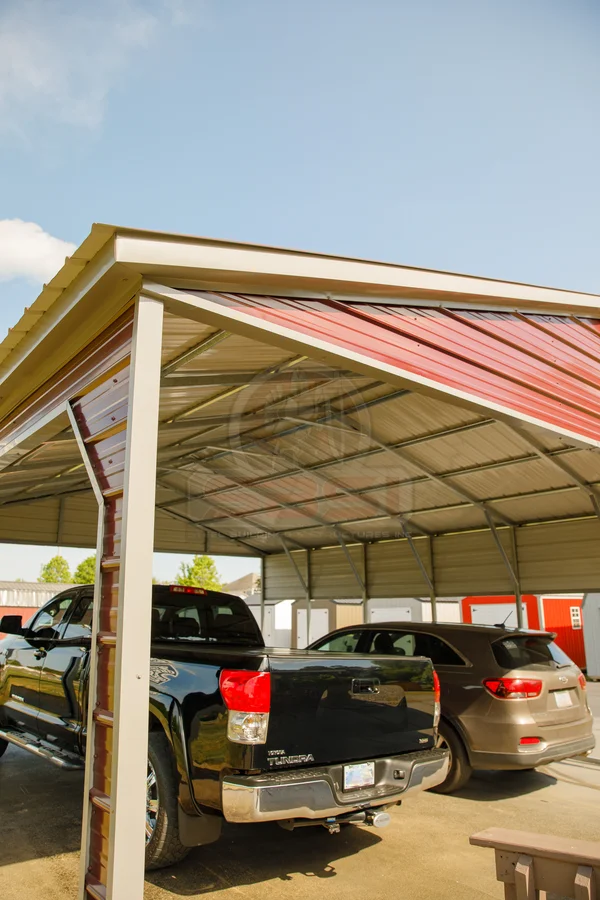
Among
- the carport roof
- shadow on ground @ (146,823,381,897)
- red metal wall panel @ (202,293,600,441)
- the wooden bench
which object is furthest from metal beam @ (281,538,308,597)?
the wooden bench

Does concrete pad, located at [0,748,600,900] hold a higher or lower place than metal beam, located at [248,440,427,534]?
lower

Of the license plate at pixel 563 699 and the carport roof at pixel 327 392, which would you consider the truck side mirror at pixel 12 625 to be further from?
the license plate at pixel 563 699

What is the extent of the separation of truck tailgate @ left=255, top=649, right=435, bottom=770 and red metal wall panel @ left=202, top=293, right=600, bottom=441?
6.52ft

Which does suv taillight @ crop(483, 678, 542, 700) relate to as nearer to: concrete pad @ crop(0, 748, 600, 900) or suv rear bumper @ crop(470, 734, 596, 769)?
suv rear bumper @ crop(470, 734, 596, 769)

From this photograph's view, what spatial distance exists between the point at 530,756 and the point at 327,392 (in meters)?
5.13

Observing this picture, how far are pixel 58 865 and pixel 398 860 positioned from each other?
222 cm

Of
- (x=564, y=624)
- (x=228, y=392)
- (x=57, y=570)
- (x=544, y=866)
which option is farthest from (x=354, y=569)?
(x=57, y=570)

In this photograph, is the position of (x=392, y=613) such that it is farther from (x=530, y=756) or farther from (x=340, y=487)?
(x=530, y=756)

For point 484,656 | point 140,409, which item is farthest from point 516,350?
point 140,409

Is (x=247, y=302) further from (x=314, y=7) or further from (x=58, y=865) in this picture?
(x=314, y=7)

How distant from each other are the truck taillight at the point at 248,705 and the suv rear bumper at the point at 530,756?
319 centimetres

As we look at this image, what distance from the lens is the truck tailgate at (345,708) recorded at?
3678 millimetres

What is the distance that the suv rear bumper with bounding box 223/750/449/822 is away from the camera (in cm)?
341

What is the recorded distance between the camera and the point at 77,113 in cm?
777
